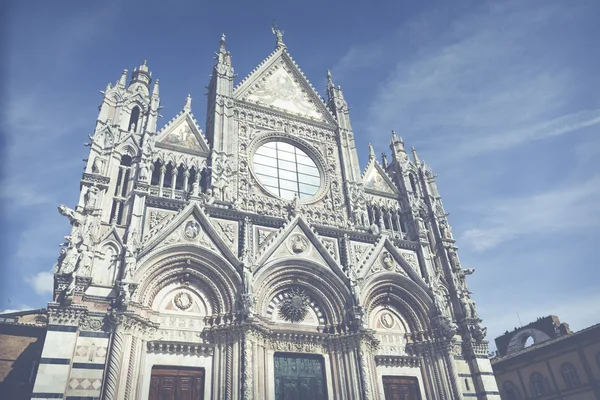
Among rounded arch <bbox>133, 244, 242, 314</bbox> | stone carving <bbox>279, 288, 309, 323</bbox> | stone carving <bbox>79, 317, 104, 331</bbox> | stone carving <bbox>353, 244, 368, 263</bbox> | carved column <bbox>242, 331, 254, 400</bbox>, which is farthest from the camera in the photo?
stone carving <bbox>353, 244, 368, 263</bbox>

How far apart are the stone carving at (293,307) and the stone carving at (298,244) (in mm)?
1813

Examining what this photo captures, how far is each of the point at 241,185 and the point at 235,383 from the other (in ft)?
29.7

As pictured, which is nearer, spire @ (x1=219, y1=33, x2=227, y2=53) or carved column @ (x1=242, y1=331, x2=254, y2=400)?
carved column @ (x1=242, y1=331, x2=254, y2=400)

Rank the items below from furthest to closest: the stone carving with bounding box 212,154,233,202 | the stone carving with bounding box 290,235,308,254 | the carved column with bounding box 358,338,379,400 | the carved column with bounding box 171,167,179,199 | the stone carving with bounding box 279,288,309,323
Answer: the stone carving with bounding box 212,154,233,202, the stone carving with bounding box 290,235,308,254, the carved column with bounding box 171,167,179,199, the stone carving with bounding box 279,288,309,323, the carved column with bounding box 358,338,379,400

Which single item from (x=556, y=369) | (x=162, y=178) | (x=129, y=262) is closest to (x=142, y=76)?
(x=162, y=178)

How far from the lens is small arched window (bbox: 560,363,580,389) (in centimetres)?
2741

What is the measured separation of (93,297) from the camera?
14.6 metres

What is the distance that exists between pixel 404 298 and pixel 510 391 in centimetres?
1663

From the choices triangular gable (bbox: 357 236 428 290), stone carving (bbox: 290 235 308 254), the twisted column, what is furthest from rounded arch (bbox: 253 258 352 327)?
the twisted column

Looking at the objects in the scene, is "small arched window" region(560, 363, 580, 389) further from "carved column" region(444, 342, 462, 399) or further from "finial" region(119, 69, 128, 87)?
"finial" region(119, 69, 128, 87)

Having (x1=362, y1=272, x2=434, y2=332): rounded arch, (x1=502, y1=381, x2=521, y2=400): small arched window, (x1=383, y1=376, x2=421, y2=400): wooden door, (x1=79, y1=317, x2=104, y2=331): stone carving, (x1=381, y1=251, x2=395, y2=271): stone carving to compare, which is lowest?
(x1=383, y1=376, x2=421, y2=400): wooden door

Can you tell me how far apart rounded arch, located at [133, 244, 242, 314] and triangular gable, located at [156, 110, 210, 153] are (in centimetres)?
575

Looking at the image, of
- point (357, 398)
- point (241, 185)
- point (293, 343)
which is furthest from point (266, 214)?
point (357, 398)

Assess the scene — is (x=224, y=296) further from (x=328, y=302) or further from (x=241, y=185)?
(x=241, y=185)
